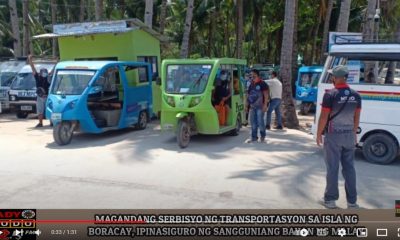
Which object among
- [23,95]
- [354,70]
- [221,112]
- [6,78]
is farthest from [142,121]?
[6,78]

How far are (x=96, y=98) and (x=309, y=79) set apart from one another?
9.92m

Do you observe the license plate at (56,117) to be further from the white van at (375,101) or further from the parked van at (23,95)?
the white van at (375,101)

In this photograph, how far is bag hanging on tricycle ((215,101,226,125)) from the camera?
10907 mm

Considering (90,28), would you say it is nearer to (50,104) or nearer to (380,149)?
(50,104)

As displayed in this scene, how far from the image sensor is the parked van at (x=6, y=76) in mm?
16719

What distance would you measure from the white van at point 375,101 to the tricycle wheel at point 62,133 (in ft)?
18.9

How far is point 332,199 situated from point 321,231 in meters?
A: 1.34

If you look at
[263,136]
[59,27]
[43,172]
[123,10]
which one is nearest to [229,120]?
[263,136]

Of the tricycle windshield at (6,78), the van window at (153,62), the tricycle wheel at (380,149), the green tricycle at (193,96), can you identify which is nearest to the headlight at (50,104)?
the green tricycle at (193,96)

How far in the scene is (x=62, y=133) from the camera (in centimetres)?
1055

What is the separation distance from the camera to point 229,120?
1128 cm

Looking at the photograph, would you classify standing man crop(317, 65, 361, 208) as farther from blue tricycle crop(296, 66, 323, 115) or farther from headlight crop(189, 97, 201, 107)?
blue tricycle crop(296, 66, 323, 115)

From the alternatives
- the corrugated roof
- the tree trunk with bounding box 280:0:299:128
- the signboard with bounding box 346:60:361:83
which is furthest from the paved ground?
the corrugated roof

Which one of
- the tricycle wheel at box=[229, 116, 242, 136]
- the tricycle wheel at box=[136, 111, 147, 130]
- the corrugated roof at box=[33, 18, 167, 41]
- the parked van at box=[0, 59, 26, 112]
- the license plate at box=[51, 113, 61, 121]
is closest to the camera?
the license plate at box=[51, 113, 61, 121]
